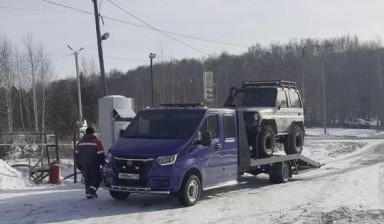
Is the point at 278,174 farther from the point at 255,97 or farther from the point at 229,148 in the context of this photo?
the point at 229,148

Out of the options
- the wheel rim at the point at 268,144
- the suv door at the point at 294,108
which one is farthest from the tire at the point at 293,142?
the wheel rim at the point at 268,144

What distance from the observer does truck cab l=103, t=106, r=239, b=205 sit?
10.8 m

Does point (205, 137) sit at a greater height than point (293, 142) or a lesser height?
greater

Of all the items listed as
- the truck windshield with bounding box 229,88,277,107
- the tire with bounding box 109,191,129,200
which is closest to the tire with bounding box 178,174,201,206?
the tire with bounding box 109,191,129,200

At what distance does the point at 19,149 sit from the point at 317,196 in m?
17.9

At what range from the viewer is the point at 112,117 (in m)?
16.8

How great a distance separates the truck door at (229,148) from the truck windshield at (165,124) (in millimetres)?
940

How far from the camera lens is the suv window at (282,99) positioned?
53.1 ft

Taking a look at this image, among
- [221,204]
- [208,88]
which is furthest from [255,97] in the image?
[208,88]

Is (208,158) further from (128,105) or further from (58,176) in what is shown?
(58,176)

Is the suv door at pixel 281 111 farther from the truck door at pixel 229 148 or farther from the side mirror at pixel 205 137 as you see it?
the side mirror at pixel 205 137

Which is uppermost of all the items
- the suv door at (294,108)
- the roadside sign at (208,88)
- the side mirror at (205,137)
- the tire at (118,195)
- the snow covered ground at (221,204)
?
the roadside sign at (208,88)

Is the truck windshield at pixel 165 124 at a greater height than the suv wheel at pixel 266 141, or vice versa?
the truck windshield at pixel 165 124

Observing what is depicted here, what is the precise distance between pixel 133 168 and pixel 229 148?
277 centimetres
